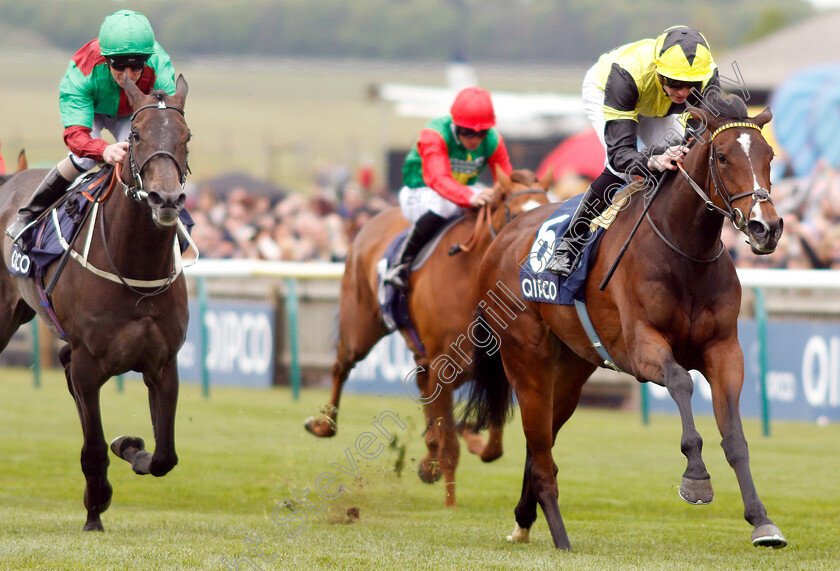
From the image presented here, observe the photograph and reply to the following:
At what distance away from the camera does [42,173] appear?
7027 mm

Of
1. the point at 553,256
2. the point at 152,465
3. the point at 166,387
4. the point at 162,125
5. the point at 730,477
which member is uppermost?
the point at 162,125

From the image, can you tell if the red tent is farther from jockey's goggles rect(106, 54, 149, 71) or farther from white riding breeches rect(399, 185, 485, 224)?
jockey's goggles rect(106, 54, 149, 71)

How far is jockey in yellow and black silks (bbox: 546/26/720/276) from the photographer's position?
5062 mm

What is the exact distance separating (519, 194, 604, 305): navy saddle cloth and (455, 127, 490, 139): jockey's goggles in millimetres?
1514

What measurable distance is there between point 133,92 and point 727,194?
2.58 meters

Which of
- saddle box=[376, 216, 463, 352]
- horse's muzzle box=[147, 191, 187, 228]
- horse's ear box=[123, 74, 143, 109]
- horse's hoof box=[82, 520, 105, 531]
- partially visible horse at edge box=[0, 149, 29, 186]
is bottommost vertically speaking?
horse's hoof box=[82, 520, 105, 531]

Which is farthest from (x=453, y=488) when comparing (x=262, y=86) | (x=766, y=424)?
(x=262, y=86)

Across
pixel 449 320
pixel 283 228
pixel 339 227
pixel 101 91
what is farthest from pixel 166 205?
pixel 339 227

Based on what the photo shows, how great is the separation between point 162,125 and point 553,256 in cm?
182

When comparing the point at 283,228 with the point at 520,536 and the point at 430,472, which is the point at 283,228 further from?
the point at 520,536

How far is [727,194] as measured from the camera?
4.64m

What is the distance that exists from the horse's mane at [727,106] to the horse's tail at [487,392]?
1.99 m

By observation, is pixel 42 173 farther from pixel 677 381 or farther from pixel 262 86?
pixel 262 86

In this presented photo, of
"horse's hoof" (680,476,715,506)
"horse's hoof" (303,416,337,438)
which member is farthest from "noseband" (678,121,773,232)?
"horse's hoof" (303,416,337,438)
